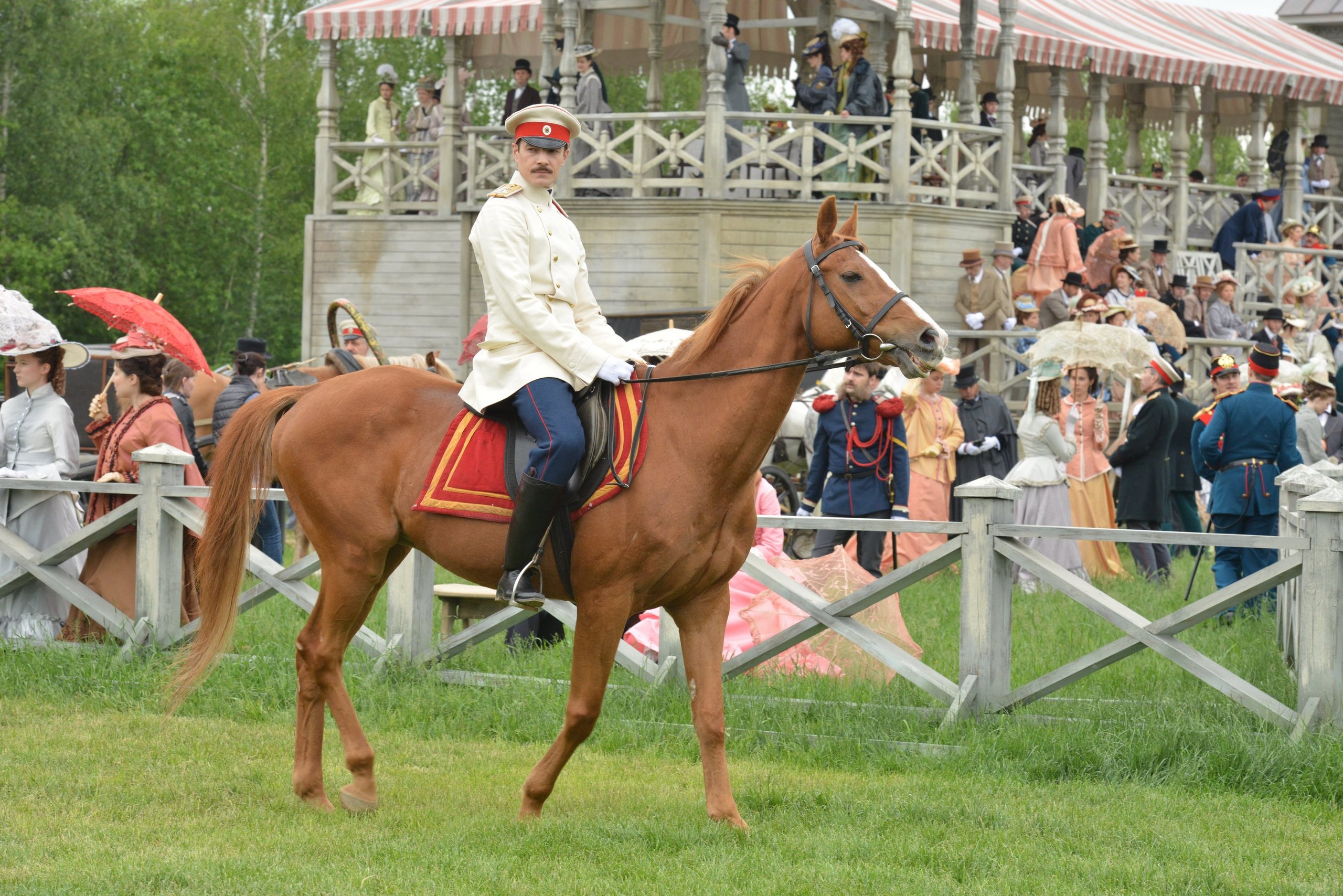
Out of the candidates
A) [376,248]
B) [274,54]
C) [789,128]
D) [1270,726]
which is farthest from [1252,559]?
[274,54]

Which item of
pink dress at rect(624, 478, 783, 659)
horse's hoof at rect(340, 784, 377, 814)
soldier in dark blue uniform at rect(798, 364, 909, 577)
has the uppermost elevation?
soldier in dark blue uniform at rect(798, 364, 909, 577)

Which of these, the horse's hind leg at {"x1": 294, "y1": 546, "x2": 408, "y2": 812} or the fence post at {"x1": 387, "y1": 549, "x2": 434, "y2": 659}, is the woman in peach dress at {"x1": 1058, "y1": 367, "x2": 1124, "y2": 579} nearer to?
the fence post at {"x1": 387, "y1": 549, "x2": 434, "y2": 659}

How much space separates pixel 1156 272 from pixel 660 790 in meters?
17.6

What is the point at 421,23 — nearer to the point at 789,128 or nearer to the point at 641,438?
the point at 789,128

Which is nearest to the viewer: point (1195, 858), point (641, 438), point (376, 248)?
point (1195, 858)

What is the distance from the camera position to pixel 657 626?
31.3 feet

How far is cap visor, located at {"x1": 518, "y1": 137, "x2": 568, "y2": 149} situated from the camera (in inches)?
251

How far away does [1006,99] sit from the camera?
70.4 ft

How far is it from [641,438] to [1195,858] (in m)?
2.62

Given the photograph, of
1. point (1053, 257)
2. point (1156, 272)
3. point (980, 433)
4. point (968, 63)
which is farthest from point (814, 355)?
point (1156, 272)

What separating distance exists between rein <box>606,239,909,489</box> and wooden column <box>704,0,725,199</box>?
13381 mm

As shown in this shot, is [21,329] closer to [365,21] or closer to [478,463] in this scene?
[478,463]

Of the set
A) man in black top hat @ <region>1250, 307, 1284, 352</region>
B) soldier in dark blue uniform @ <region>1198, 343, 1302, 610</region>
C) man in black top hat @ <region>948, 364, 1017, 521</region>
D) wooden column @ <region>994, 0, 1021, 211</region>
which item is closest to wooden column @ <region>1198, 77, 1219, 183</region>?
man in black top hat @ <region>1250, 307, 1284, 352</region>

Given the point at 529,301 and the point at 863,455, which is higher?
the point at 529,301
